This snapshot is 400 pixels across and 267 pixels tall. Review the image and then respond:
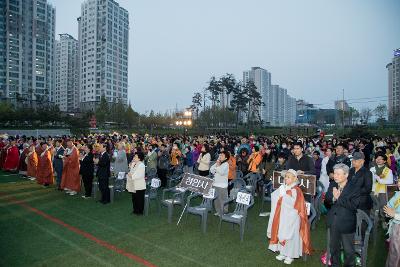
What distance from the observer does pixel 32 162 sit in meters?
14.0

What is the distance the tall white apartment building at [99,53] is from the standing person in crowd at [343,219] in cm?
11280

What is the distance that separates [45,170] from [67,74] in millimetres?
138425

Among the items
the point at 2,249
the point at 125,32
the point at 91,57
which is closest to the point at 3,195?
the point at 2,249

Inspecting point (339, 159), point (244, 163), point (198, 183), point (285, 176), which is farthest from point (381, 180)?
point (244, 163)

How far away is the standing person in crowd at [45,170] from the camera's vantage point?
12.7 metres

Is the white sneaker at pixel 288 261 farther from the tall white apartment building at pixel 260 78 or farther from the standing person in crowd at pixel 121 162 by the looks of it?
the tall white apartment building at pixel 260 78

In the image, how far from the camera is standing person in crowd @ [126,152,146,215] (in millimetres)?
8391

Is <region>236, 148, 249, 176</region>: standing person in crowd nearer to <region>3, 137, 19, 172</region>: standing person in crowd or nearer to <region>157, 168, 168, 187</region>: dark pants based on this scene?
<region>157, 168, 168, 187</region>: dark pants

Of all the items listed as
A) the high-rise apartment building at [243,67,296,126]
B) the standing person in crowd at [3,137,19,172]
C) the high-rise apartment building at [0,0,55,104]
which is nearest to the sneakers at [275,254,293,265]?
the standing person in crowd at [3,137,19,172]

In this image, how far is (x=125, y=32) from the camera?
128125 mm

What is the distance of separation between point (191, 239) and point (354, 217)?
3483 mm

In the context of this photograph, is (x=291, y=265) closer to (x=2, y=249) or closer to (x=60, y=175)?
(x=2, y=249)

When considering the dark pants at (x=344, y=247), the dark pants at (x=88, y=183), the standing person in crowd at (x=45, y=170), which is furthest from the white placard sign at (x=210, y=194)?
the standing person in crowd at (x=45, y=170)

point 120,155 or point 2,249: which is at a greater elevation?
point 120,155
